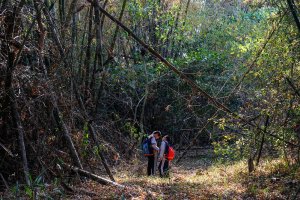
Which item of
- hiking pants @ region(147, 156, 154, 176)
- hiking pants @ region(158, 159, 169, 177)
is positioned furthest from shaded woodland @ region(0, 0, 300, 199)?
hiking pants @ region(158, 159, 169, 177)

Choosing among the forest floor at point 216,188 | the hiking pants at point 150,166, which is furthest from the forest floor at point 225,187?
the hiking pants at point 150,166

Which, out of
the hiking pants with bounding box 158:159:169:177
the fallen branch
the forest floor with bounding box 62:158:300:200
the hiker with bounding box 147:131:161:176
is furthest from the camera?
the hiker with bounding box 147:131:161:176

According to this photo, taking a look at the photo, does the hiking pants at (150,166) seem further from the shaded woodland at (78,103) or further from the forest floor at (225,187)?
→ the forest floor at (225,187)

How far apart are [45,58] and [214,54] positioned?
10.8 metres

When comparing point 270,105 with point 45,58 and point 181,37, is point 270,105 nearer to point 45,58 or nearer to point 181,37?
point 45,58

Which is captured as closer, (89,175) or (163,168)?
(89,175)

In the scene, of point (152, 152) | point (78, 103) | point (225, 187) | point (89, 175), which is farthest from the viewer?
point (152, 152)

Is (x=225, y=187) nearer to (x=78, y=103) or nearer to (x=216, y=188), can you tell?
(x=216, y=188)

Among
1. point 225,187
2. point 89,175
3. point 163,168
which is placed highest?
point 89,175

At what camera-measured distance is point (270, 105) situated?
26.6ft

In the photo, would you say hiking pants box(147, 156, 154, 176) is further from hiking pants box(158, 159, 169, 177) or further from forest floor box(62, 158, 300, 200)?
forest floor box(62, 158, 300, 200)

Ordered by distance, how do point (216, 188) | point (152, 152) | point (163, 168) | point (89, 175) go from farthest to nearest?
1. point (163, 168)
2. point (152, 152)
3. point (216, 188)
4. point (89, 175)

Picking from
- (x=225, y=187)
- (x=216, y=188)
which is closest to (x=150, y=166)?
(x=225, y=187)

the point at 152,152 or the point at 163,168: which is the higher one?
the point at 152,152
